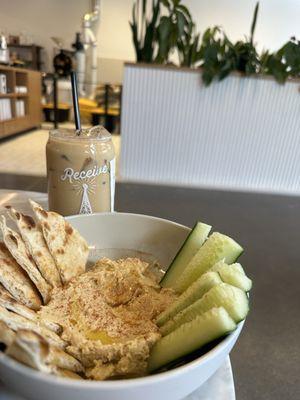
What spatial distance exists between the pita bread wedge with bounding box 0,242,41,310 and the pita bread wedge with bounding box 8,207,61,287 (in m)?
0.02

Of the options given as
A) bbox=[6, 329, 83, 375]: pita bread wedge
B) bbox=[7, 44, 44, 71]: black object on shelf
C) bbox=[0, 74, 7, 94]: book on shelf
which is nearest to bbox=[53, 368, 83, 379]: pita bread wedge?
bbox=[6, 329, 83, 375]: pita bread wedge

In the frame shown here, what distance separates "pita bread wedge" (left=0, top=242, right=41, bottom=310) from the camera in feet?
1.10

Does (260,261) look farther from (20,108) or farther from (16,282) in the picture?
(20,108)

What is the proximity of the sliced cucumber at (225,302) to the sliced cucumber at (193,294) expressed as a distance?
1 cm

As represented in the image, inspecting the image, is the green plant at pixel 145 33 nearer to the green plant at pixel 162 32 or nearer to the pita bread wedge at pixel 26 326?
the green plant at pixel 162 32

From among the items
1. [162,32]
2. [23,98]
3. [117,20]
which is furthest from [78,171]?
[117,20]

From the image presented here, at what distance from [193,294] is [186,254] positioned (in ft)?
0.33

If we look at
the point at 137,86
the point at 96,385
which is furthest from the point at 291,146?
the point at 96,385

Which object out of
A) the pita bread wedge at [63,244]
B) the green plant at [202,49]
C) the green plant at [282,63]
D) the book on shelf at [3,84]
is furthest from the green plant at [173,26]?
the book on shelf at [3,84]

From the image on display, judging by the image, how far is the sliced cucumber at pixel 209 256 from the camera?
1.20ft

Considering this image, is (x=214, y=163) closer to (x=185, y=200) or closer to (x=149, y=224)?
(x=185, y=200)

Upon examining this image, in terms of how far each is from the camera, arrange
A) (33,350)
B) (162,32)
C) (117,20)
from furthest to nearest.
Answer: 1. (117,20)
2. (162,32)
3. (33,350)

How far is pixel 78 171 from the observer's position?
1.73ft

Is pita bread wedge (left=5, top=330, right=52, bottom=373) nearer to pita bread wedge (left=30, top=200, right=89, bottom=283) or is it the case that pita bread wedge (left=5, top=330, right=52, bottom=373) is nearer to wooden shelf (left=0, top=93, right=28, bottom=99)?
pita bread wedge (left=30, top=200, right=89, bottom=283)
